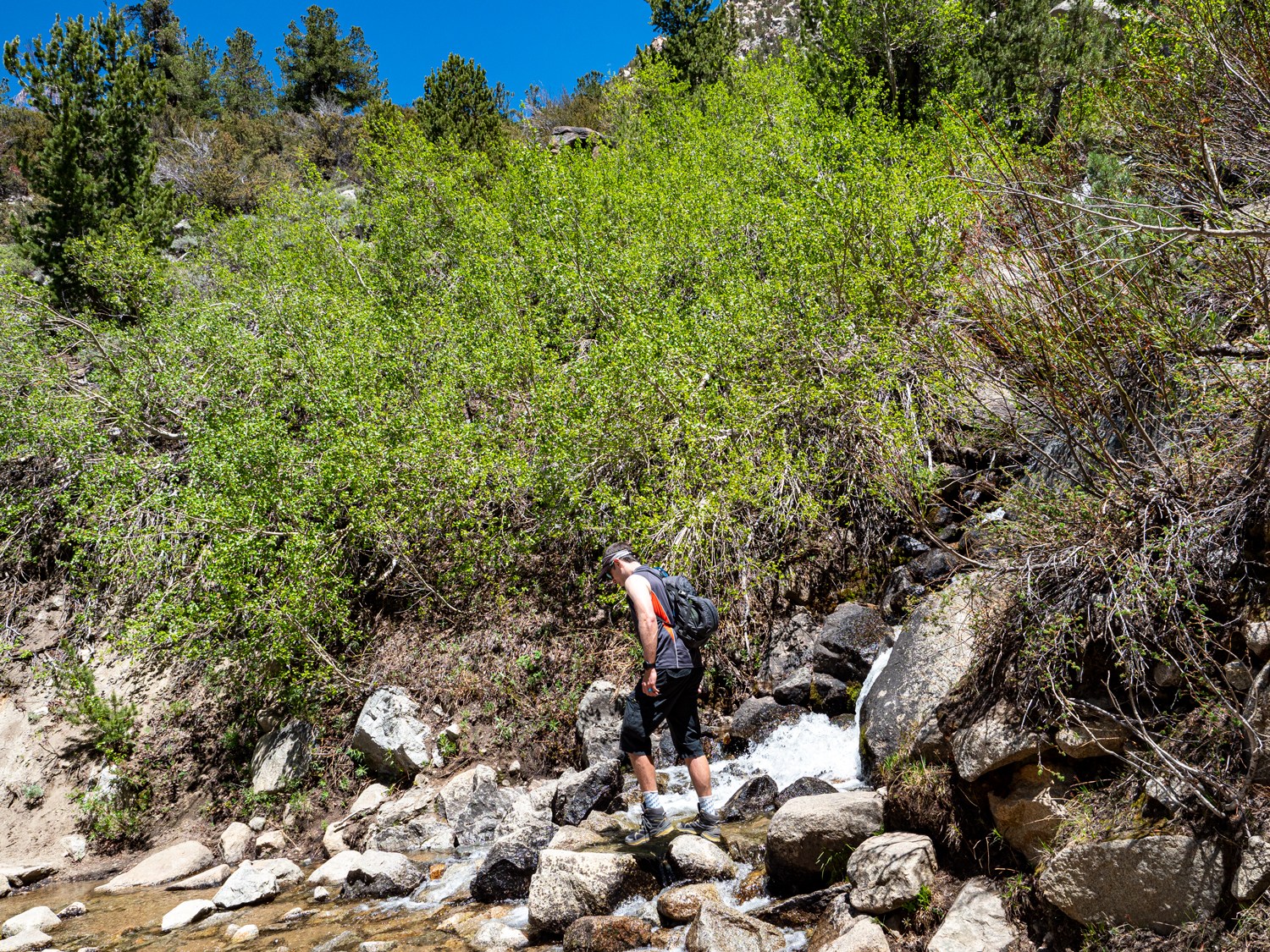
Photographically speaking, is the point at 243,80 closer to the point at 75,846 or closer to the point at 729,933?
the point at 75,846

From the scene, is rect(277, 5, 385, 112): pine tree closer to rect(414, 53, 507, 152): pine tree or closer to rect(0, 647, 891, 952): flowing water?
rect(414, 53, 507, 152): pine tree

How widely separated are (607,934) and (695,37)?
29215 mm

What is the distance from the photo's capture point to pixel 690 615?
235 inches

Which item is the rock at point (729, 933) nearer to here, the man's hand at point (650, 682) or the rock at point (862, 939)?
the rock at point (862, 939)

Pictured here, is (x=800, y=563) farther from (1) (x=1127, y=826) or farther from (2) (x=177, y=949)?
(2) (x=177, y=949)

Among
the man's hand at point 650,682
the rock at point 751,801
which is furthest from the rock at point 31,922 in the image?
the rock at point 751,801

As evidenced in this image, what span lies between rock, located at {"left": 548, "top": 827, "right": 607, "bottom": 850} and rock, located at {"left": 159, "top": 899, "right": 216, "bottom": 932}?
9.92ft

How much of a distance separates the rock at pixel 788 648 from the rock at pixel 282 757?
5.18 m

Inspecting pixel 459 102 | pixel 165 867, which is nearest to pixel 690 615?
pixel 165 867

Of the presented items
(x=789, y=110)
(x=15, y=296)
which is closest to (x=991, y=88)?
(x=789, y=110)

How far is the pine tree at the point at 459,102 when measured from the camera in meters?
25.8

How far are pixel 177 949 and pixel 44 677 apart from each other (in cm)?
622

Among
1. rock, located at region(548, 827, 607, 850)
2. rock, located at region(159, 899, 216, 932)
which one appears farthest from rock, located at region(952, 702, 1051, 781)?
rock, located at region(159, 899, 216, 932)

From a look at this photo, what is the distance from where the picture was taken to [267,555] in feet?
32.6
